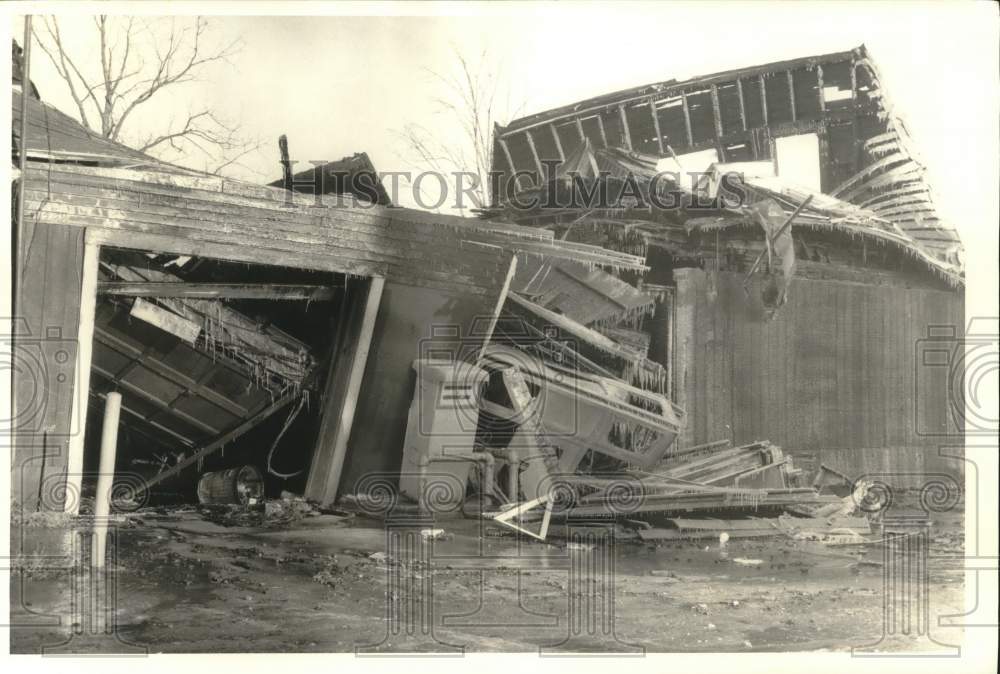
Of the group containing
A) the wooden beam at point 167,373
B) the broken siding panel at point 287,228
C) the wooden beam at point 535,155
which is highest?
the wooden beam at point 535,155

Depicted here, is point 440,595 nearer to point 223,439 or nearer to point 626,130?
point 223,439

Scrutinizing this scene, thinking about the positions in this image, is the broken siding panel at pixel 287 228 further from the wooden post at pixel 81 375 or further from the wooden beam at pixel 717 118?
the wooden beam at pixel 717 118

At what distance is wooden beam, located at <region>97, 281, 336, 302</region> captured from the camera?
26.3ft

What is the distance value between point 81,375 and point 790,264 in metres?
6.45

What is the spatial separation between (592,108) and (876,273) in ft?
10.6

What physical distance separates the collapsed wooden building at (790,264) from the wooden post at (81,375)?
12.1ft

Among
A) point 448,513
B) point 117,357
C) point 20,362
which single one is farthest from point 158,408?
point 448,513

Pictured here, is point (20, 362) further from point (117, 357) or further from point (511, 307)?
point (511, 307)

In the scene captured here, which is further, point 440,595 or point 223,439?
point 223,439

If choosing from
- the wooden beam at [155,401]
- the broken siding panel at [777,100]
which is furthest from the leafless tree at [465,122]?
the wooden beam at [155,401]

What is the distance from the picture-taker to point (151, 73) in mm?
8516

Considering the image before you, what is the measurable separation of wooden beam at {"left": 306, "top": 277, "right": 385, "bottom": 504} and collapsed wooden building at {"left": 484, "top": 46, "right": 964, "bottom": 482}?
5.93 ft

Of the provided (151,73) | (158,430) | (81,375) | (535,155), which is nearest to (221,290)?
(81,375)

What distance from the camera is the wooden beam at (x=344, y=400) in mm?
8289
